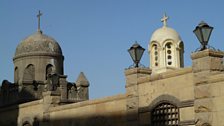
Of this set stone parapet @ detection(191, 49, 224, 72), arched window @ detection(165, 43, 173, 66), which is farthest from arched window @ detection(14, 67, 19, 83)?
stone parapet @ detection(191, 49, 224, 72)

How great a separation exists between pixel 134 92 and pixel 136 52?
1.35m

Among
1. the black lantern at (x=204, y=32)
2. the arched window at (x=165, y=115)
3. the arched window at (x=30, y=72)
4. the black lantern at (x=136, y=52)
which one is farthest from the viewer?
the arched window at (x=30, y=72)

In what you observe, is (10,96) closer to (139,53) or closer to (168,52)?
(168,52)

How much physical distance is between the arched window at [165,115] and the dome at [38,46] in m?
14.2

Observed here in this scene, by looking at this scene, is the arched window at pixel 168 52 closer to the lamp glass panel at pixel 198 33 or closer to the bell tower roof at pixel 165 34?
the bell tower roof at pixel 165 34

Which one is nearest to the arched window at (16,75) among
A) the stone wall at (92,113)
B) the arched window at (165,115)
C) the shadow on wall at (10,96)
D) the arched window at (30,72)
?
the arched window at (30,72)

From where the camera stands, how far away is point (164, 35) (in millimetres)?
23641

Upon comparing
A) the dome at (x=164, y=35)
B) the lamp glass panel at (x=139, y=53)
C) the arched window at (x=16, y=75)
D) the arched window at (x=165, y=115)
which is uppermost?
the dome at (x=164, y=35)

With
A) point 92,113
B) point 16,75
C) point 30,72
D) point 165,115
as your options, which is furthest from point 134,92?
point 16,75

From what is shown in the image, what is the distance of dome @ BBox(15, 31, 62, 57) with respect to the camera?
2730 cm

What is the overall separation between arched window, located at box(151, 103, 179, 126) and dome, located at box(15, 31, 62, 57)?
14.2m

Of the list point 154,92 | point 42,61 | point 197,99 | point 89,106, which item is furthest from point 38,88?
point 197,99

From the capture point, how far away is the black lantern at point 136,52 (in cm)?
1512

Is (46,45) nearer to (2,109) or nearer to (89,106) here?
(2,109)
